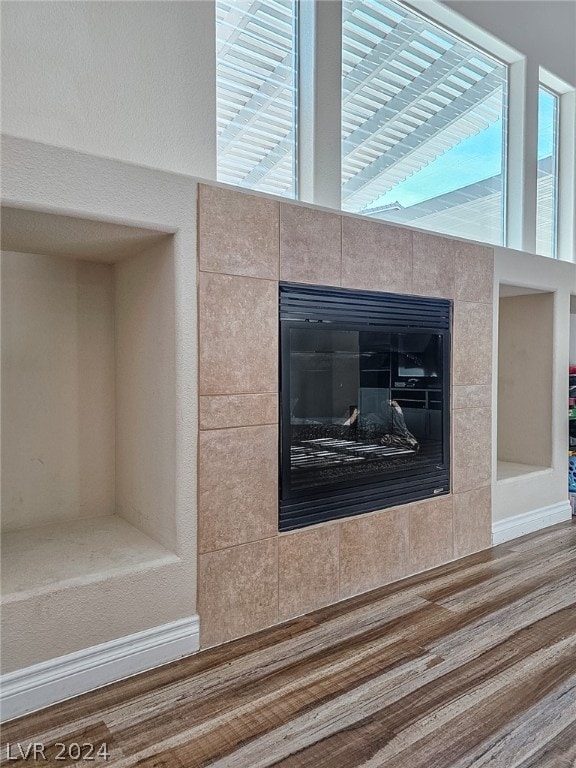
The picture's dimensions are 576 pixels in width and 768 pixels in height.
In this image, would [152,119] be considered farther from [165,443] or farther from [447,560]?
[447,560]

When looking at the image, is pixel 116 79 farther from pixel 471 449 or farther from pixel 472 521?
pixel 472 521

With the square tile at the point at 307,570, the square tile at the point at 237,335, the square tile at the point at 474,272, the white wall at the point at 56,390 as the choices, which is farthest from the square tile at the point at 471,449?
the white wall at the point at 56,390

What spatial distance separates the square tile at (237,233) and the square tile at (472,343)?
127 centimetres

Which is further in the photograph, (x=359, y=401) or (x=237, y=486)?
(x=359, y=401)

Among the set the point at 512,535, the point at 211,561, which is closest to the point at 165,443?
the point at 211,561

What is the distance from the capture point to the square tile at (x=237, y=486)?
80.1 inches

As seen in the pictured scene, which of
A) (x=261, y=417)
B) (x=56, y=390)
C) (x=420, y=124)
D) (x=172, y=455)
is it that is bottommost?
(x=172, y=455)

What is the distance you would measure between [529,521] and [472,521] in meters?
0.67

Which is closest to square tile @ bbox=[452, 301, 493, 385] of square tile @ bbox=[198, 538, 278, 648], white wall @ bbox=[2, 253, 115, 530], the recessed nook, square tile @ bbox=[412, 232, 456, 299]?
square tile @ bbox=[412, 232, 456, 299]

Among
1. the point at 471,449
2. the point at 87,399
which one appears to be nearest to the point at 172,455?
the point at 87,399

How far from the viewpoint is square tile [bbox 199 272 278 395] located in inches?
79.7

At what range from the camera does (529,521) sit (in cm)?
349

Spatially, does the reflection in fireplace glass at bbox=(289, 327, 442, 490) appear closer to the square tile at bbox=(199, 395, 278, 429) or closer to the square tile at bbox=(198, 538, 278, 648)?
the square tile at bbox=(199, 395, 278, 429)

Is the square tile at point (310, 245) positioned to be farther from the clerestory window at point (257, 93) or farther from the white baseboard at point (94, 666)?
the white baseboard at point (94, 666)
